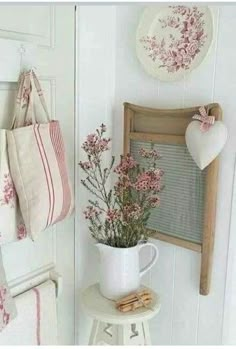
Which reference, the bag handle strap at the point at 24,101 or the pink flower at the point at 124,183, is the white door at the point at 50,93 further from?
the pink flower at the point at 124,183

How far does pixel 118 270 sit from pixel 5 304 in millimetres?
367

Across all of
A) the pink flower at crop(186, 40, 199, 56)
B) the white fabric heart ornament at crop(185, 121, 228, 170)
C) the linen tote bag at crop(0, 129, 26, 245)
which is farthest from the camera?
the pink flower at crop(186, 40, 199, 56)

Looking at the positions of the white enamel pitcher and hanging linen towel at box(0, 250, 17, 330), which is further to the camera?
the white enamel pitcher

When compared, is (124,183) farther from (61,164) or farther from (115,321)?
(115,321)

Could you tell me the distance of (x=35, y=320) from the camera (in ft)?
4.33

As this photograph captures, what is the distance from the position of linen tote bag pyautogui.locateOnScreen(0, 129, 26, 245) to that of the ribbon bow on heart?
1.95ft

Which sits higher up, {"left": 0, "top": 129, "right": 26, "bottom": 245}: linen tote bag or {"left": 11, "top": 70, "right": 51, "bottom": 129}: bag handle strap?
{"left": 11, "top": 70, "right": 51, "bottom": 129}: bag handle strap

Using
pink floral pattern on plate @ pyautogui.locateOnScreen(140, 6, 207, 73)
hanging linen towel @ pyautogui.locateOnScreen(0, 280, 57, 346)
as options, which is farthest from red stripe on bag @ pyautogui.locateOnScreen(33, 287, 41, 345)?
pink floral pattern on plate @ pyautogui.locateOnScreen(140, 6, 207, 73)

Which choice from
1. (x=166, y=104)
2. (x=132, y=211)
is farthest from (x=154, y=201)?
(x=166, y=104)

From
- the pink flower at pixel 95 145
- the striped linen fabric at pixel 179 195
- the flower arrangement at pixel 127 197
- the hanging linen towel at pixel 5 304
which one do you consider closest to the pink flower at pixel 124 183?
the flower arrangement at pixel 127 197

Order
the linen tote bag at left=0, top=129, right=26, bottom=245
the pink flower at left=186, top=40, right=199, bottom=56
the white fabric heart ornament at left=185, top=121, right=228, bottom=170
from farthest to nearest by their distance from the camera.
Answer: the pink flower at left=186, top=40, right=199, bottom=56 → the white fabric heart ornament at left=185, top=121, right=228, bottom=170 → the linen tote bag at left=0, top=129, right=26, bottom=245

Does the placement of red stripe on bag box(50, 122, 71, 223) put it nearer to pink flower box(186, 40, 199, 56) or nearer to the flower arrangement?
the flower arrangement

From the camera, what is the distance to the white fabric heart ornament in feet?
4.05

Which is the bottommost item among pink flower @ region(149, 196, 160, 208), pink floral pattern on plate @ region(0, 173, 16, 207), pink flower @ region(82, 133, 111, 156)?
pink flower @ region(149, 196, 160, 208)
